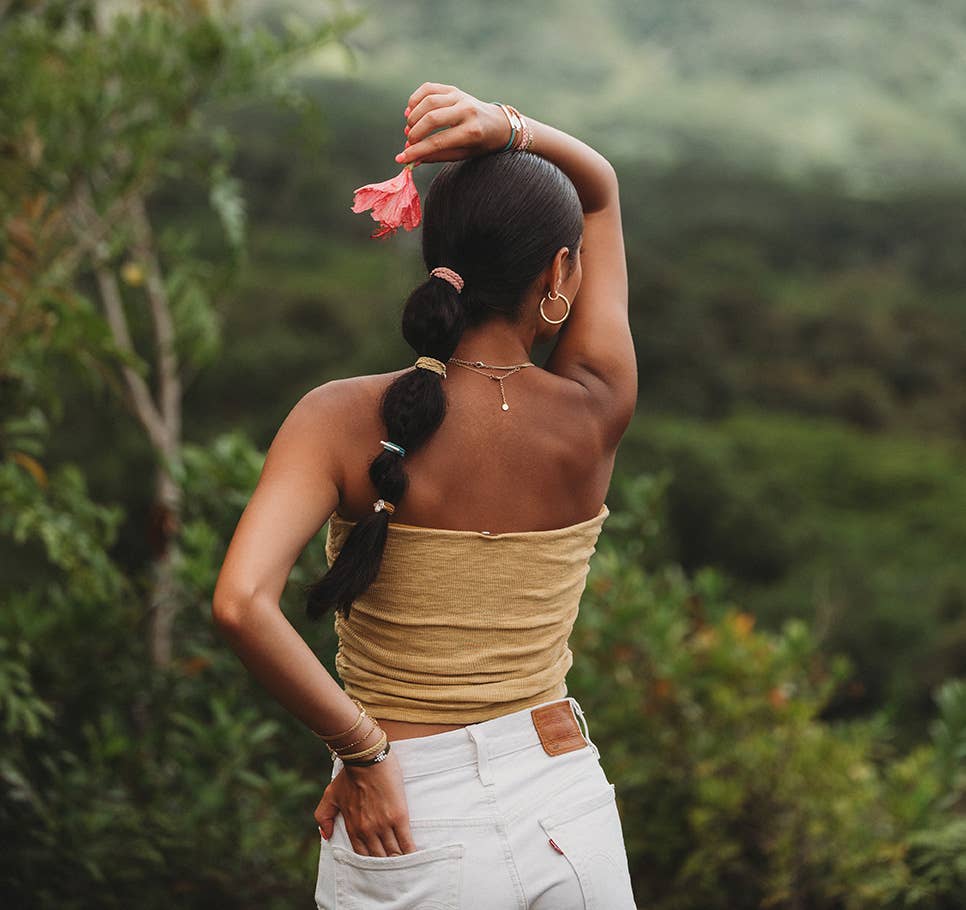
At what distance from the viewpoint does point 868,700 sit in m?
8.18

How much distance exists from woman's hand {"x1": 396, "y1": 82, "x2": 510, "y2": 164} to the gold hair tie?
29cm

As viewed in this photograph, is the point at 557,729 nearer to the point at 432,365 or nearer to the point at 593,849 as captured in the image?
the point at 593,849

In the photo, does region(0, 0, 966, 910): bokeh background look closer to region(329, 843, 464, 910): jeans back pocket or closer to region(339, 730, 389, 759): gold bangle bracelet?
region(339, 730, 389, 759): gold bangle bracelet

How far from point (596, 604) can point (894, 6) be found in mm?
18470

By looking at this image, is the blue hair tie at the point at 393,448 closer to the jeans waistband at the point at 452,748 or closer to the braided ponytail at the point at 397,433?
the braided ponytail at the point at 397,433

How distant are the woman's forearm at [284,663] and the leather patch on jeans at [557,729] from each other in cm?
30

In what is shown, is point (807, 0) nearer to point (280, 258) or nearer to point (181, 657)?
point (280, 258)

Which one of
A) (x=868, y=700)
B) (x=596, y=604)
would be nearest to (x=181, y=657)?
(x=596, y=604)

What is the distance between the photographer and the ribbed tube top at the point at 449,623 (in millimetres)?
1771

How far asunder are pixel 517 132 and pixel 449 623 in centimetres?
75

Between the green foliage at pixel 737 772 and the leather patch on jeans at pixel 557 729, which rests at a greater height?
the leather patch on jeans at pixel 557 729

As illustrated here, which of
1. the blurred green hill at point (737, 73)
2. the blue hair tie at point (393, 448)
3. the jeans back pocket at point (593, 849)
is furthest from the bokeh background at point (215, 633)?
the blurred green hill at point (737, 73)

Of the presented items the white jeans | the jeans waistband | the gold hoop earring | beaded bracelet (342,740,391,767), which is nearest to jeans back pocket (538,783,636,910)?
the white jeans

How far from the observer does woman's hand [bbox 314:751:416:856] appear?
66.9 inches
